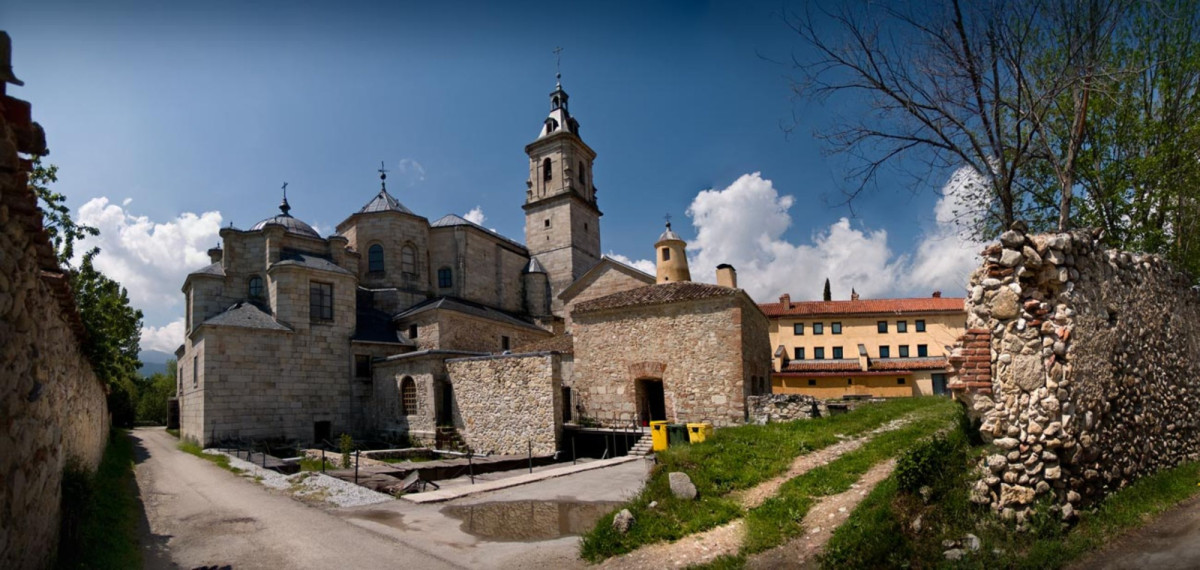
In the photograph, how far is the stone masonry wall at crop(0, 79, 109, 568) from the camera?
415cm

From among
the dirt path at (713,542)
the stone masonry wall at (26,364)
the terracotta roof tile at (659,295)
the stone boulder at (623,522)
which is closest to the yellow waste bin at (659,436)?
the terracotta roof tile at (659,295)

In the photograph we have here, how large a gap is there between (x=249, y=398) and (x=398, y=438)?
218 inches

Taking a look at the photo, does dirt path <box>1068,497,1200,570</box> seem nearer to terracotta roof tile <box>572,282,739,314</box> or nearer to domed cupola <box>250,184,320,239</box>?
terracotta roof tile <box>572,282,739,314</box>

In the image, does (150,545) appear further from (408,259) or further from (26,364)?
(408,259)

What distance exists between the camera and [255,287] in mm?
26250

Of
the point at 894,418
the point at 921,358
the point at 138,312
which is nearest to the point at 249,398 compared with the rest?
the point at 138,312

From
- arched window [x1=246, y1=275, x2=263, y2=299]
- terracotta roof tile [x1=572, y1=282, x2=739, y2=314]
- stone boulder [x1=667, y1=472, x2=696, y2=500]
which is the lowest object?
stone boulder [x1=667, y1=472, x2=696, y2=500]

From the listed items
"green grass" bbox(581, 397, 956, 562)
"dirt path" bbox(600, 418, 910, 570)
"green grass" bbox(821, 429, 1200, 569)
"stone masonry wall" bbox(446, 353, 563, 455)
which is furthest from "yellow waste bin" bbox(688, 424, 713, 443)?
"green grass" bbox(821, 429, 1200, 569)

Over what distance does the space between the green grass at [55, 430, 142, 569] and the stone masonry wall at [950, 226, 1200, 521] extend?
375 inches

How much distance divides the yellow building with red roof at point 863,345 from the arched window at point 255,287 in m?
26.9

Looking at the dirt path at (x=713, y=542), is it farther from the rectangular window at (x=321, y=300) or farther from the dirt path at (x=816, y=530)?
the rectangular window at (x=321, y=300)

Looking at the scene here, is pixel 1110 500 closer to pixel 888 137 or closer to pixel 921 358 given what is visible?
pixel 888 137

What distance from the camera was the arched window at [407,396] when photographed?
23406 mm

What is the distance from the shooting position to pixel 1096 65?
361 inches
